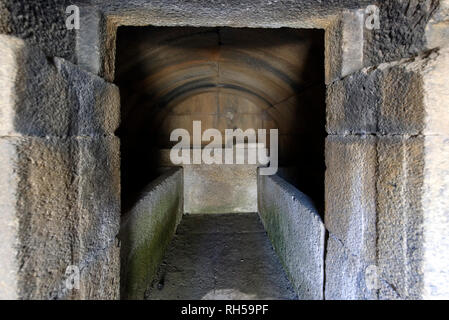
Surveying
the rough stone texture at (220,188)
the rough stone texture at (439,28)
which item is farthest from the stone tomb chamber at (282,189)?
the rough stone texture at (220,188)

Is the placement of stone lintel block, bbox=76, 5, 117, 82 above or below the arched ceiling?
below

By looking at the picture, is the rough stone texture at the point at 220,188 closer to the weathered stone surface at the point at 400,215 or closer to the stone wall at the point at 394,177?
the stone wall at the point at 394,177

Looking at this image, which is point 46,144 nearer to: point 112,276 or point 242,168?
→ point 112,276

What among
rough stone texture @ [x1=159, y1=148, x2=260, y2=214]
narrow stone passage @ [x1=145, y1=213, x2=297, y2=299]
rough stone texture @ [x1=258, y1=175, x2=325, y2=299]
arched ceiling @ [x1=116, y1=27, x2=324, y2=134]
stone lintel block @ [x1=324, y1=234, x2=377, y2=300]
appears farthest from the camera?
rough stone texture @ [x1=159, y1=148, x2=260, y2=214]

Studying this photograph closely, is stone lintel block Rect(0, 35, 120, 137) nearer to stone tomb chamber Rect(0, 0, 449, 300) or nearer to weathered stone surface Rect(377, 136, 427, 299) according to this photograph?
stone tomb chamber Rect(0, 0, 449, 300)

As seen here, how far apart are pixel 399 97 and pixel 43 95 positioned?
157 centimetres

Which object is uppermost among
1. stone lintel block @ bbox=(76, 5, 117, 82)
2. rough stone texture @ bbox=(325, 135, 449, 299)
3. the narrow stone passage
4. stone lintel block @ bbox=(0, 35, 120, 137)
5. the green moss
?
stone lintel block @ bbox=(76, 5, 117, 82)

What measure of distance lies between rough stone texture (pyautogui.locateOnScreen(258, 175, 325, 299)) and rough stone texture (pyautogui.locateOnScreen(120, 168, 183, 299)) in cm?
153

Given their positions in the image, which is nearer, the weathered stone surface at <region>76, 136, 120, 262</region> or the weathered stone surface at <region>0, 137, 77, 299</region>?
the weathered stone surface at <region>0, 137, 77, 299</region>

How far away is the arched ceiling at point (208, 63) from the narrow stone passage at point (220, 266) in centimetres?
233

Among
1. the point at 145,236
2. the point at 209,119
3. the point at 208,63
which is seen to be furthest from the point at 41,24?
the point at 209,119

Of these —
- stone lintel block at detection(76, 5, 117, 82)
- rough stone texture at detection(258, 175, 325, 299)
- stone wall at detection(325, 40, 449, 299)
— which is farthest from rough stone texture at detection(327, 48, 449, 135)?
stone lintel block at detection(76, 5, 117, 82)

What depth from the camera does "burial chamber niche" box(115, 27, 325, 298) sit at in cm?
311

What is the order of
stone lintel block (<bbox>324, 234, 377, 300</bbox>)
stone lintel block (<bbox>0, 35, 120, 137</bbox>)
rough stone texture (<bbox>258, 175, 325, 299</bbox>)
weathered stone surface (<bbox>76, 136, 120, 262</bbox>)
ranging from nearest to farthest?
stone lintel block (<bbox>0, 35, 120, 137</bbox>) < weathered stone surface (<bbox>76, 136, 120, 262</bbox>) < stone lintel block (<bbox>324, 234, 377, 300</bbox>) < rough stone texture (<bbox>258, 175, 325, 299</bbox>)
